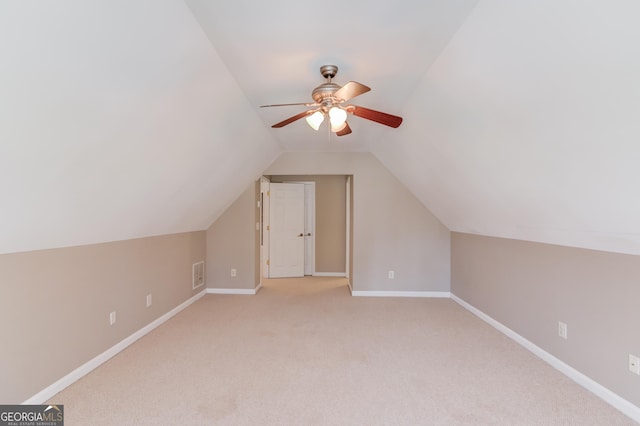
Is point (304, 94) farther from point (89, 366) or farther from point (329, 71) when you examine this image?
point (89, 366)

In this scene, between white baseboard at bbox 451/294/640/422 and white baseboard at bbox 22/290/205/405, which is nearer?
white baseboard at bbox 451/294/640/422

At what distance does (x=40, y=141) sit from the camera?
160 centimetres

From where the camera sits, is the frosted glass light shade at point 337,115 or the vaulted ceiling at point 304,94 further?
the frosted glass light shade at point 337,115

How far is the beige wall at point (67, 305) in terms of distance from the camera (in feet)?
6.76

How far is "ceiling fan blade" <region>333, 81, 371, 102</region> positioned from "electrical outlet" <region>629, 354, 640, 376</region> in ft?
7.81

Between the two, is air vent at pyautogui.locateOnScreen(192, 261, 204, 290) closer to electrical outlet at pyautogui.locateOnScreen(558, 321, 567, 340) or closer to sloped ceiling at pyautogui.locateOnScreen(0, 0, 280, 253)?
sloped ceiling at pyautogui.locateOnScreen(0, 0, 280, 253)

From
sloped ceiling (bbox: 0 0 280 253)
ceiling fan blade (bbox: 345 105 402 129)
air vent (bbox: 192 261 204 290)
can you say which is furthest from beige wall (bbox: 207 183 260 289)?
ceiling fan blade (bbox: 345 105 402 129)

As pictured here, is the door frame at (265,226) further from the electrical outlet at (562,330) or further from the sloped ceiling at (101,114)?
the electrical outlet at (562,330)

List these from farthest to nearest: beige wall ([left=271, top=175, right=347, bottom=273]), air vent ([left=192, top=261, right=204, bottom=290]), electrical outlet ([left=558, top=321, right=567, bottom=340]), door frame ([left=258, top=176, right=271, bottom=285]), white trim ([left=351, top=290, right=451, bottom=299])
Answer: beige wall ([left=271, top=175, right=347, bottom=273]) → door frame ([left=258, top=176, right=271, bottom=285]) → white trim ([left=351, top=290, right=451, bottom=299]) → air vent ([left=192, top=261, right=204, bottom=290]) → electrical outlet ([left=558, top=321, right=567, bottom=340])

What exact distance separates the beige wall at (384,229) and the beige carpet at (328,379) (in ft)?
3.89

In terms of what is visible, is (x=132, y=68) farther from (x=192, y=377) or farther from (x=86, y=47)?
(x=192, y=377)

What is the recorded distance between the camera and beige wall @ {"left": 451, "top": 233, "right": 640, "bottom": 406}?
7.18 feet

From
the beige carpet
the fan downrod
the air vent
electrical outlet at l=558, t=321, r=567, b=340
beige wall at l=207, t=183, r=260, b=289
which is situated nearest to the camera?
the beige carpet

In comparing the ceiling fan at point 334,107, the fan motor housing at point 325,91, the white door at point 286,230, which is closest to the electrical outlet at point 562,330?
the ceiling fan at point 334,107
